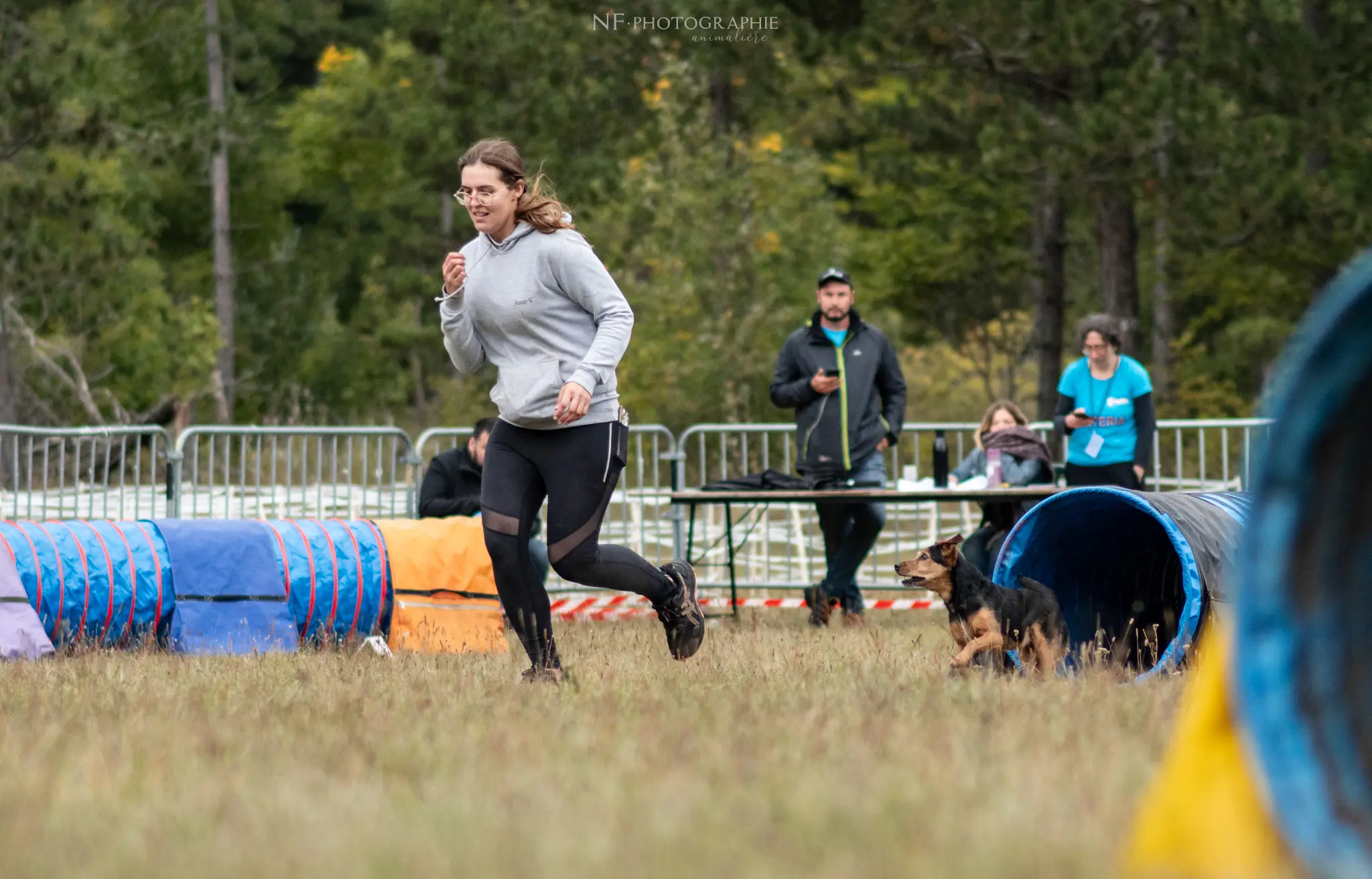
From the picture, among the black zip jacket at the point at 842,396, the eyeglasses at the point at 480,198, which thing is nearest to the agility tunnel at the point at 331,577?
the black zip jacket at the point at 842,396

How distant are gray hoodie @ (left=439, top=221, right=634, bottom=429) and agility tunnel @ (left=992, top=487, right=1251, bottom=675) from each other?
189 cm

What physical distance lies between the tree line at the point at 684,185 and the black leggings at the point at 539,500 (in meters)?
13.2

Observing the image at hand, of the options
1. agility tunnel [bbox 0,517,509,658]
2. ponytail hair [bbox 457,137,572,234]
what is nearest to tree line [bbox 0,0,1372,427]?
agility tunnel [bbox 0,517,509,658]

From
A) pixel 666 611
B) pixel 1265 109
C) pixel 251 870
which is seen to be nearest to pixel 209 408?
pixel 1265 109

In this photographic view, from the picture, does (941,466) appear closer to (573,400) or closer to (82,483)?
(573,400)

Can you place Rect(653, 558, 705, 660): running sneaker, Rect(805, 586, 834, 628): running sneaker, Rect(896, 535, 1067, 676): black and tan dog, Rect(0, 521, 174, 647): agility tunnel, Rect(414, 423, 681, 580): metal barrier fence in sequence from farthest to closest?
Rect(414, 423, 681, 580): metal barrier fence < Rect(805, 586, 834, 628): running sneaker < Rect(0, 521, 174, 647): agility tunnel < Rect(653, 558, 705, 660): running sneaker < Rect(896, 535, 1067, 676): black and tan dog

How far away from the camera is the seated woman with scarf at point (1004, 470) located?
11.0 m

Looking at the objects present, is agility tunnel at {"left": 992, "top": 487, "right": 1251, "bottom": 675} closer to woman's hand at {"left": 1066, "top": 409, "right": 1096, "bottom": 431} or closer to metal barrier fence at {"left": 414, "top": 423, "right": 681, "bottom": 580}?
woman's hand at {"left": 1066, "top": 409, "right": 1096, "bottom": 431}

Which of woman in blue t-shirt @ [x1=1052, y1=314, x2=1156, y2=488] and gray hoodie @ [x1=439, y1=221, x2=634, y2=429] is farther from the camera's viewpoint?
woman in blue t-shirt @ [x1=1052, y1=314, x2=1156, y2=488]

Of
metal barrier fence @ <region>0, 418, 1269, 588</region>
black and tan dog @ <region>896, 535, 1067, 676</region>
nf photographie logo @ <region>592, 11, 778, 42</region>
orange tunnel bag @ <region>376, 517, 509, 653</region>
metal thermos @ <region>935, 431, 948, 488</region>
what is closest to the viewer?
black and tan dog @ <region>896, 535, 1067, 676</region>

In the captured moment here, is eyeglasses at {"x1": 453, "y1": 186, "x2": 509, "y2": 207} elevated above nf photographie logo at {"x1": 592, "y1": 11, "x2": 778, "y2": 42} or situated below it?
below

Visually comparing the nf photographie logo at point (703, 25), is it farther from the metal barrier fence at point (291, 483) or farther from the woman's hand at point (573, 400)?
the woman's hand at point (573, 400)

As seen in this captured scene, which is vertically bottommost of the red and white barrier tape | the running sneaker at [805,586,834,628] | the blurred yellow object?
the red and white barrier tape

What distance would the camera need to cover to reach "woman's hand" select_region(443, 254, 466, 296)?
6.23 meters
